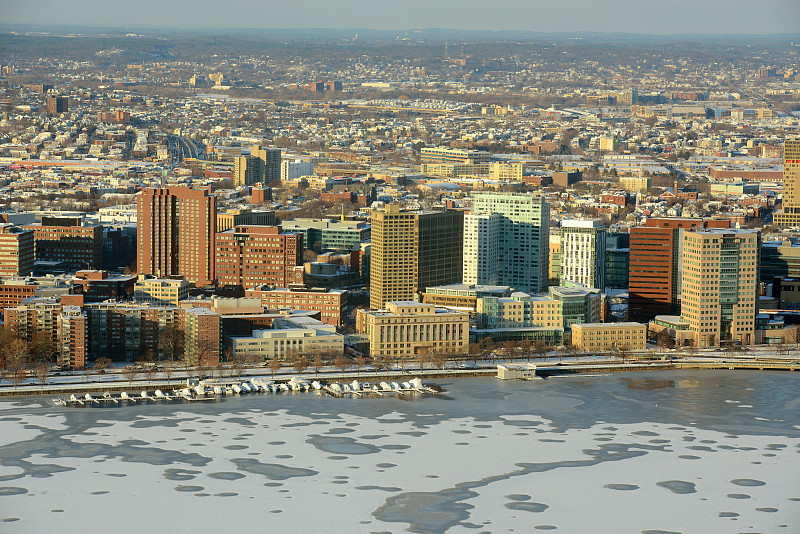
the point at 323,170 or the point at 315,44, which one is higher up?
the point at 315,44

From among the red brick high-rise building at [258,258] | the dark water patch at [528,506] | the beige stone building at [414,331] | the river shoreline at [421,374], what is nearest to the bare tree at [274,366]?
the river shoreline at [421,374]

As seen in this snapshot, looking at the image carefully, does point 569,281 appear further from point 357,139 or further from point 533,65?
point 533,65

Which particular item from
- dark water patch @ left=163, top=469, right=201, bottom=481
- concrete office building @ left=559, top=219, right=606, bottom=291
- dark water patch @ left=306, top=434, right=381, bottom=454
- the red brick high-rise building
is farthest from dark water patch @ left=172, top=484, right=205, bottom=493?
concrete office building @ left=559, top=219, right=606, bottom=291

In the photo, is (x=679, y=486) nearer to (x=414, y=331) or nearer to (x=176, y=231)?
(x=414, y=331)

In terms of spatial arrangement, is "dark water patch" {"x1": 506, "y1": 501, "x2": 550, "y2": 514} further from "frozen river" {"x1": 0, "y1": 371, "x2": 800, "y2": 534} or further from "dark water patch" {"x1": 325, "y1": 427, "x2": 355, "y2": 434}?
"dark water patch" {"x1": 325, "y1": 427, "x2": 355, "y2": 434}

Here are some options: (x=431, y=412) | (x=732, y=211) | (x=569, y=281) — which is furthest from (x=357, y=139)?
(x=431, y=412)

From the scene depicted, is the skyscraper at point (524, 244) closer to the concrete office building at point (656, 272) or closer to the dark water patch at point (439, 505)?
the concrete office building at point (656, 272)
